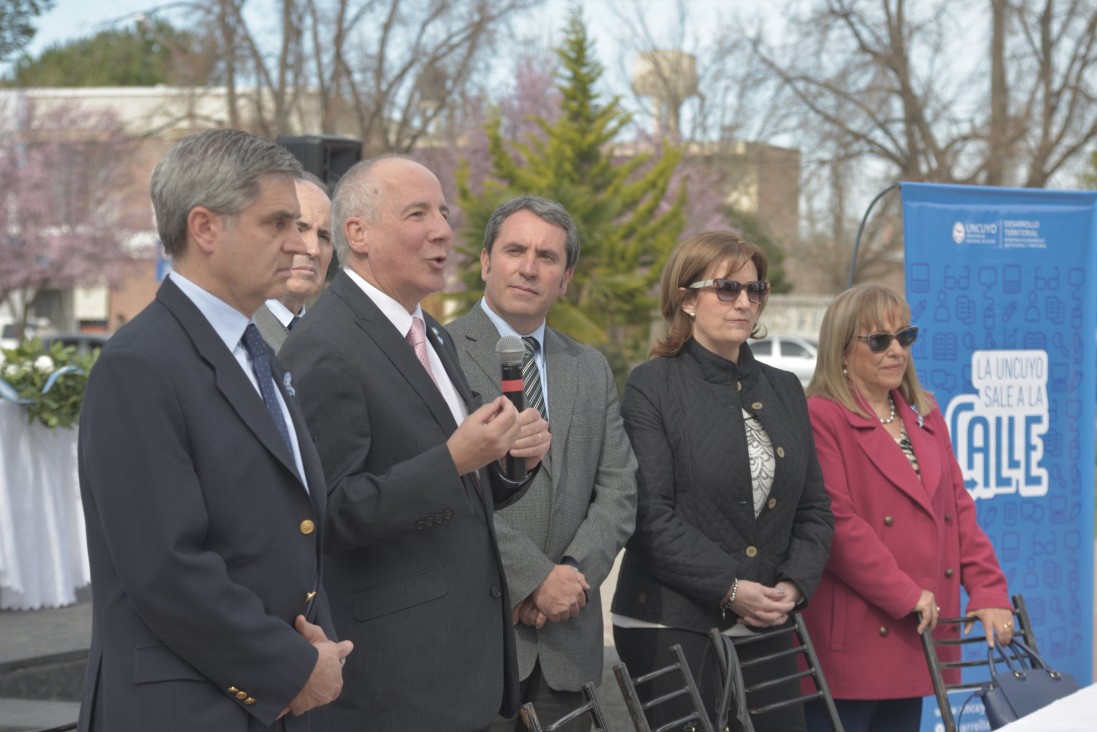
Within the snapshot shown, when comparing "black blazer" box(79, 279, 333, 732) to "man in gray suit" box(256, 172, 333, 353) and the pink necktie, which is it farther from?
"man in gray suit" box(256, 172, 333, 353)

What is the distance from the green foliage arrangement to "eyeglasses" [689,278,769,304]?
4489mm

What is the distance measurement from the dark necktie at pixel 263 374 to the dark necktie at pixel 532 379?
143 centimetres

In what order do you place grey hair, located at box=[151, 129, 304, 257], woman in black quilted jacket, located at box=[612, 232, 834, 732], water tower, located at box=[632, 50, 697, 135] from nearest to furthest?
grey hair, located at box=[151, 129, 304, 257] → woman in black quilted jacket, located at box=[612, 232, 834, 732] → water tower, located at box=[632, 50, 697, 135]

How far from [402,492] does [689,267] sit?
6.01 ft

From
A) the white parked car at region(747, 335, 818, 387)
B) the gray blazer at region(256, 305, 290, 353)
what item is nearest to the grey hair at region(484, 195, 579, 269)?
the gray blazer at region(256, 305, 290, 353)

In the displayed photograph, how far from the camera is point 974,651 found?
5.66 metres

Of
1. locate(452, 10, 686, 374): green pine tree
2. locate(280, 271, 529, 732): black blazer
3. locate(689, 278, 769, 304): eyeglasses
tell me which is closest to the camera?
locate(280, 271, 529, 732): black blazer

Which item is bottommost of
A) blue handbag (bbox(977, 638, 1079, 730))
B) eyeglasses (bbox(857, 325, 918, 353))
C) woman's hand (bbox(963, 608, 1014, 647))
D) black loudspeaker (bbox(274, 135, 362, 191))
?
blue handbag (bbox(977, 638, 1079, 730))

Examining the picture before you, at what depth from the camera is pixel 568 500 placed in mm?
3805

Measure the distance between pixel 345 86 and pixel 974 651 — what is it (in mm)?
22073

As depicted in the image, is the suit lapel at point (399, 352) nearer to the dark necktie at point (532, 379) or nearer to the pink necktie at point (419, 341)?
the pink necktie at point (419, 341)

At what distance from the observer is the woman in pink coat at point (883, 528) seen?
14.3 feet

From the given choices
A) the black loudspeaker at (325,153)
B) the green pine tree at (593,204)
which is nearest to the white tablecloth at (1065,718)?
the black loudspeaker at (325,153)

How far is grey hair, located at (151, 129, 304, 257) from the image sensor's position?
237 centimetres
